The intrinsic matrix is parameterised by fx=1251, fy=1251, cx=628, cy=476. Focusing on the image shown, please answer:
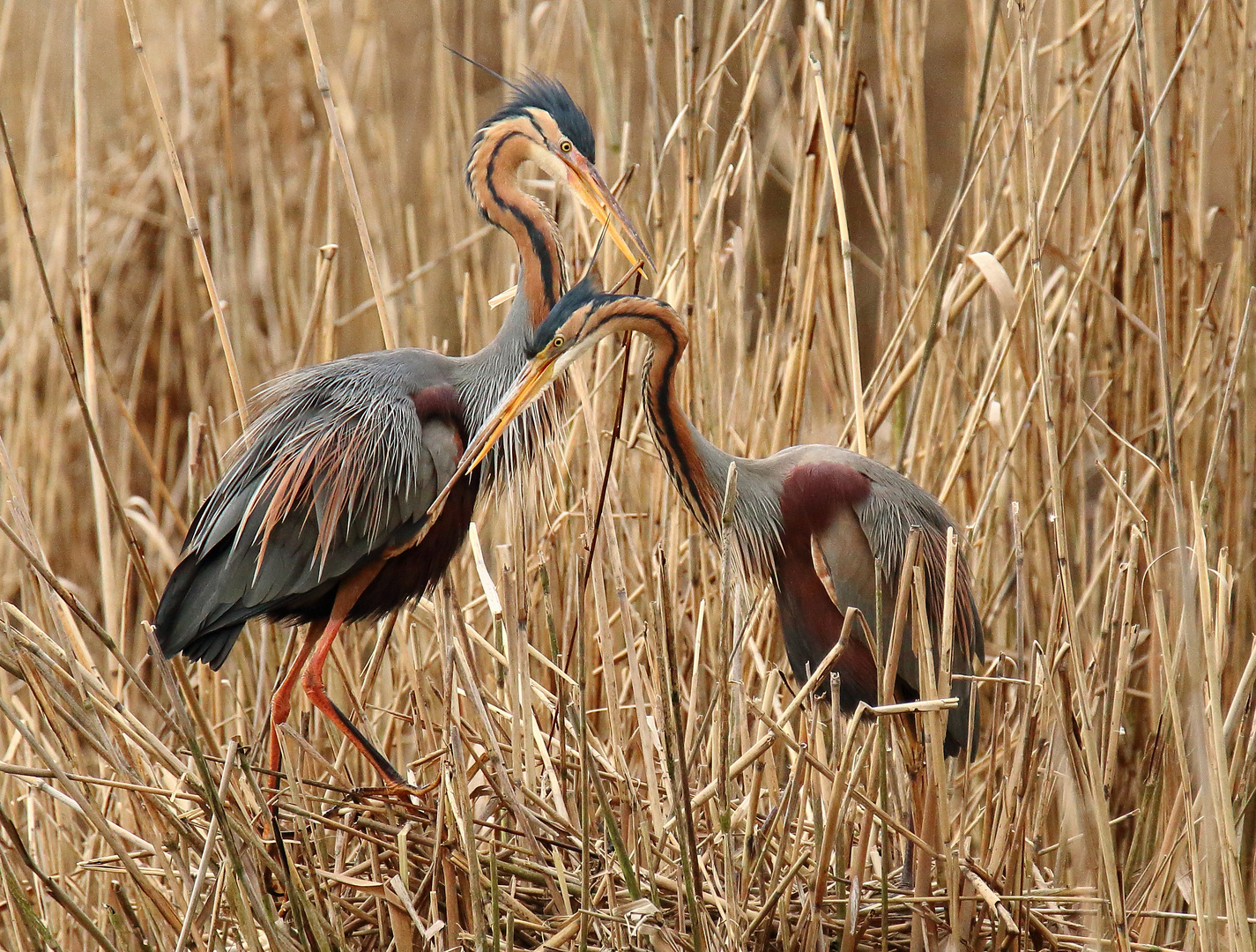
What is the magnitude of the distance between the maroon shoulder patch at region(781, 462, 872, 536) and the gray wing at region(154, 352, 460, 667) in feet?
2.10

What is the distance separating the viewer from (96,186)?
427cm

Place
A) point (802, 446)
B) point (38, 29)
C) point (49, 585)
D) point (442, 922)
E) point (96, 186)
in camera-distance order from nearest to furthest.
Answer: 1. point (49, 585)
2. point (442, 922)
3. point (802, 446)
4. point (96, 186)
5. point (38, 29)

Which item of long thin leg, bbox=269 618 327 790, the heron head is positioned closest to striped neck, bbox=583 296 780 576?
the heron head

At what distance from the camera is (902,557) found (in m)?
2.40

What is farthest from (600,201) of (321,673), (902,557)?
(321,673)

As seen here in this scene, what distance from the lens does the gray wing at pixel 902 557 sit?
7.68 feet

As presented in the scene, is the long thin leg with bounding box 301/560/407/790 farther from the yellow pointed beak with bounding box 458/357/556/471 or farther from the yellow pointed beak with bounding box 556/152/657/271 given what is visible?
the yellow pointed beak with bounding box 556/152/657/271

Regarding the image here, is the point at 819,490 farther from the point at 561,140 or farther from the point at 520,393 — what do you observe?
the point at 561,140

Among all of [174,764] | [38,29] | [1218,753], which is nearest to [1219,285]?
[1218,753]

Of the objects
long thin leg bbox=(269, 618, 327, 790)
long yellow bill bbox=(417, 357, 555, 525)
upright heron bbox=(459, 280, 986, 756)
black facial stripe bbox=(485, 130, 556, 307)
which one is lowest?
long thin leg bbox=(269, 618, 327, 790)

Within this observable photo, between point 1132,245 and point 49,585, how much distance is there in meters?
2.04

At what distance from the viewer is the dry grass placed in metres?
1.59

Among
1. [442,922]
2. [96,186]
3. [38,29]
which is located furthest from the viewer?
[38,29]

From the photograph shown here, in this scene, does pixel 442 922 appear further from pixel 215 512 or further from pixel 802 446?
pixel 802 446
